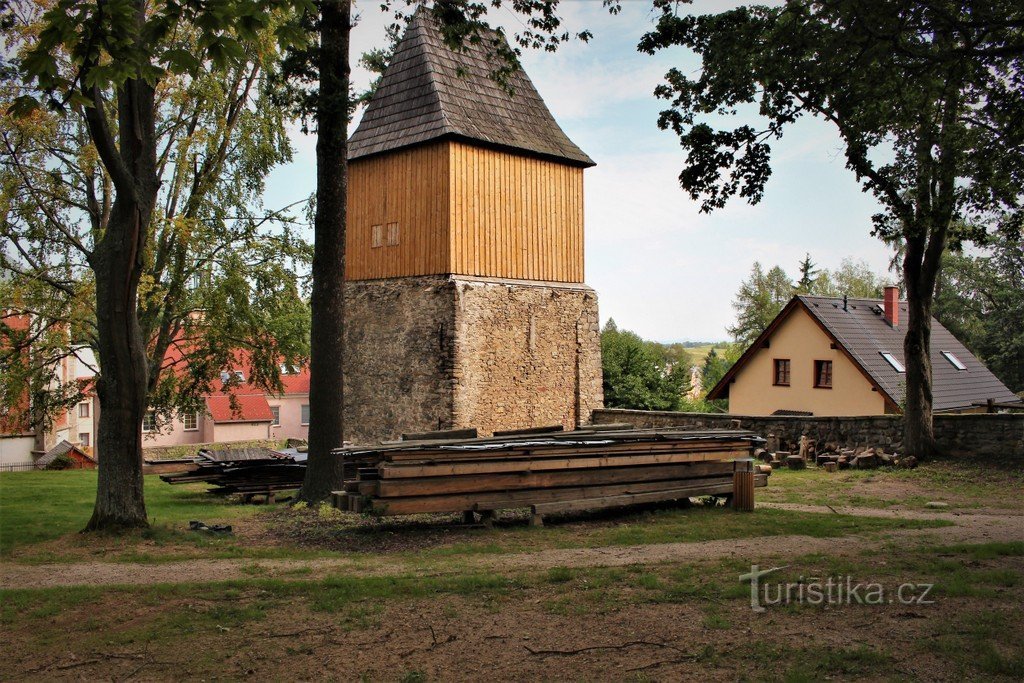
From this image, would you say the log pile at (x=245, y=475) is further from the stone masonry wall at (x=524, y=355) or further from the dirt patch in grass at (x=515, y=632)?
the dirt patch in grass at (x=515, y=632)

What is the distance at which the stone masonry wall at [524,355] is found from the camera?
2434 cm

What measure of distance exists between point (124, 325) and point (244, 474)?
7.11m

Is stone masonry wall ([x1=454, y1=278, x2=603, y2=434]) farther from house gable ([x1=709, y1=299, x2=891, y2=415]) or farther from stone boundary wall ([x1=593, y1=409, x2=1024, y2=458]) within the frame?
house gable ([x1=709, y1=299, x2=891, y2=415])

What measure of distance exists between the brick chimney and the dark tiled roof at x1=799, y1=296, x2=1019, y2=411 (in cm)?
25

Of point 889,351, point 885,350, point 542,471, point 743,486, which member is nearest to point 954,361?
point 889,351

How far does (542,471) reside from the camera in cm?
1223

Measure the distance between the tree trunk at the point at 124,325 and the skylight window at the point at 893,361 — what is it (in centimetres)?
2884

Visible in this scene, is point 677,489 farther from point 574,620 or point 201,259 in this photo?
point 201,259

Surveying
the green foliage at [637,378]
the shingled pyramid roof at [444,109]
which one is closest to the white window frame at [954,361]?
the green foliage at [637,378]

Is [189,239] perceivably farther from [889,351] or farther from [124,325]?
[889,351]

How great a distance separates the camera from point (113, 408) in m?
11.1

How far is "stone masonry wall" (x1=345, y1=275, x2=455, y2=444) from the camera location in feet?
79.4

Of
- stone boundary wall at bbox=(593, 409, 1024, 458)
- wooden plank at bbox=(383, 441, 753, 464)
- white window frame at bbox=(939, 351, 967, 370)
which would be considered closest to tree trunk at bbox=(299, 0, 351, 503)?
wooden plank at bbox=(383, 441, 753, 464)

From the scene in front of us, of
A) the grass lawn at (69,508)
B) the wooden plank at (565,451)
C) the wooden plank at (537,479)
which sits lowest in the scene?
the grass lawn at (69,508)
